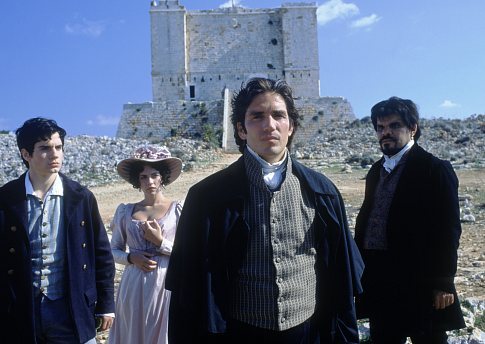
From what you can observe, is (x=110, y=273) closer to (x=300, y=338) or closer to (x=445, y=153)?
(x=300, y=338)

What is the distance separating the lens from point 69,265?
258 centimetres

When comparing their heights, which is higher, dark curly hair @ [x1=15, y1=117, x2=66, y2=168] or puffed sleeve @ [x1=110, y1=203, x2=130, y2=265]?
dark curly hair @ [x1=15, y1=117, x2=66, y2=168]

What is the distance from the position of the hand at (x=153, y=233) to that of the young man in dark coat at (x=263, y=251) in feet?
2.88

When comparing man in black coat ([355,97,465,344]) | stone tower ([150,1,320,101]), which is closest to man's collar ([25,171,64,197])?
man in black coat ([355,97,465,344])

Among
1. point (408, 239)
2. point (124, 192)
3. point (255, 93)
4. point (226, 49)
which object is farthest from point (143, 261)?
point (226, 49)

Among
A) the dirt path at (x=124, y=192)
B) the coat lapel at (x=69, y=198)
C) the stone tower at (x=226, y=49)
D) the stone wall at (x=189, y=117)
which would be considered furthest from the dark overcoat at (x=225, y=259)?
the stone tower at (x=226, y=49)

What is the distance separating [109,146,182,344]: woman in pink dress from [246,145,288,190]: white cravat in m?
1.12

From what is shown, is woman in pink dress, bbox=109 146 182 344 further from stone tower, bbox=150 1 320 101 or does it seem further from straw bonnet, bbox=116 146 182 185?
stone tower, bbox=150 1 320 101

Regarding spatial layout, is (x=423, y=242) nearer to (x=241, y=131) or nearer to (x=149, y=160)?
(x=241, y=131)

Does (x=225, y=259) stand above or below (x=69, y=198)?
below

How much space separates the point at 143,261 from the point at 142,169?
26.4 inches

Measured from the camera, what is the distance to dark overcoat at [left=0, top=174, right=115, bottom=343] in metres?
2.46

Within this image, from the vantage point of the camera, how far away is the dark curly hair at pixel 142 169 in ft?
11.1

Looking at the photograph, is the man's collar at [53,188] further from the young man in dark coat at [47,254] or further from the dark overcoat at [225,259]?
the dark overcoat at [225,259]
